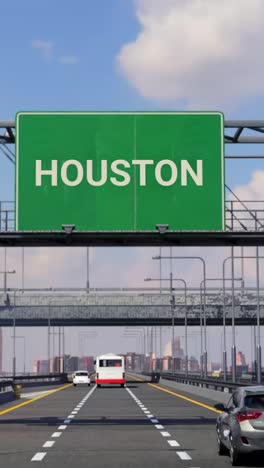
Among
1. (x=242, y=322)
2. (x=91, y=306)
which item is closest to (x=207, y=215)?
(x=91, y=306)

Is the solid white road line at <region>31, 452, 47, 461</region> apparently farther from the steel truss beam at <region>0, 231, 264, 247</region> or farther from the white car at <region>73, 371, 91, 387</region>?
the white car at <region>73, 371, 91, 387</region>

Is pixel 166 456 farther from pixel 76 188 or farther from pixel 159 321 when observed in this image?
pixel 159 321

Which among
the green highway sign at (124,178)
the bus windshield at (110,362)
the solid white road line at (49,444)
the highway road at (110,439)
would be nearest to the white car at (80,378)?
the bus windshield at (110,362)

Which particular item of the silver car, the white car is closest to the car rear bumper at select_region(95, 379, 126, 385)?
the white car

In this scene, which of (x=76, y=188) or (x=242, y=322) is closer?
(x=76, y=188)

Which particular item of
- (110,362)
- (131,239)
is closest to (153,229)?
(131,239)

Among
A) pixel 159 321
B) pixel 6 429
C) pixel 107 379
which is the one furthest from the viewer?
pixel 159 321
